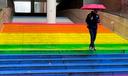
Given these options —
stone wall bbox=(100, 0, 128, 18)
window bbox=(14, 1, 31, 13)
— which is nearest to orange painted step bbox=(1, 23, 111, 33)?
stone wall bbox=(100, 0, 128, 18)

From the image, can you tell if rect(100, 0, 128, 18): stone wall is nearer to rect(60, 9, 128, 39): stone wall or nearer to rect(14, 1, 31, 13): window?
rect(60, 9, 128, 39): stone wall

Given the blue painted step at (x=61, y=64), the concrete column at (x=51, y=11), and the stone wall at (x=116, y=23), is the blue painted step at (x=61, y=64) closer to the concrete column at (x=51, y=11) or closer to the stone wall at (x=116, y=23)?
the stone wall at (x=116, y=23)

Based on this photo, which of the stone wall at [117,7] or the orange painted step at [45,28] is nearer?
the orange painted step at [45,28]

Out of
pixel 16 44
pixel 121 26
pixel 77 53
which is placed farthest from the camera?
pixel 121 26

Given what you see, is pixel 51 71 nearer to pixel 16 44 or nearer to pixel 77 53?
pixel 77 53

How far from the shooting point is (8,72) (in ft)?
39.0

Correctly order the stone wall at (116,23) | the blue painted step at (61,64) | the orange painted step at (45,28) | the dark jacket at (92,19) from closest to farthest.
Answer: the blue painted step at (61,64) < the dark jacket at (92,19) < the stone wall at (116,23) < the orange painted step at (45,28)

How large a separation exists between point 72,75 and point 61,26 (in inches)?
391

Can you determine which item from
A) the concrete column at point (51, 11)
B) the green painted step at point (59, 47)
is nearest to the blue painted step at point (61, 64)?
the green painted step at point (59, 47)

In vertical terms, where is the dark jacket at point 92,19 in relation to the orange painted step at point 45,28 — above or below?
above

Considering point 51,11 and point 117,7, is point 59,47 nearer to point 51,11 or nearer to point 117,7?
point 51,11

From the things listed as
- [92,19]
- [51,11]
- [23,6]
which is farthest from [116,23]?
[23,6]

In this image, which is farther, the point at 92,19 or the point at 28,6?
the point at 28,6

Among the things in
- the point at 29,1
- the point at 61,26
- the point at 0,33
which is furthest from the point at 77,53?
the point at 29,1
